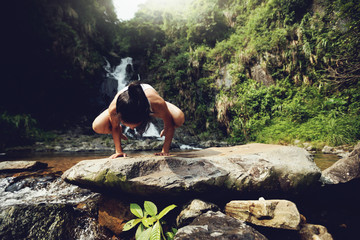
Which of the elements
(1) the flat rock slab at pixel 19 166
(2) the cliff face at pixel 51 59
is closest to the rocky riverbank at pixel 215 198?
(1) the flat rock slab at pixel 19 166

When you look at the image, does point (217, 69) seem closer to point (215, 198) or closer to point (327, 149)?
point (327, 149)

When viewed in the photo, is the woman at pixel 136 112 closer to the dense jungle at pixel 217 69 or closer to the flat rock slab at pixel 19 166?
the flat rock slab at pixel 19 166

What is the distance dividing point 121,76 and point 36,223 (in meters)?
15.0

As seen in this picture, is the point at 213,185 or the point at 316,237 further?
the point at 213,185

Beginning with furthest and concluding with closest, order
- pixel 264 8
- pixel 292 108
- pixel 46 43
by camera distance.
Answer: pixel 46 43 < pixel 264 8 < pixel 292 108

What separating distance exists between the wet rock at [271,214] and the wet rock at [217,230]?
0.79 feet

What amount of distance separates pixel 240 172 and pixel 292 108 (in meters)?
7.87

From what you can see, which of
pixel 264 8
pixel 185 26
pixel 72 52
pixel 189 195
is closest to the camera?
pixel 189 195

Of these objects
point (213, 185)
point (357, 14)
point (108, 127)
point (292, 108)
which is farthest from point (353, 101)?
point (108, 127)

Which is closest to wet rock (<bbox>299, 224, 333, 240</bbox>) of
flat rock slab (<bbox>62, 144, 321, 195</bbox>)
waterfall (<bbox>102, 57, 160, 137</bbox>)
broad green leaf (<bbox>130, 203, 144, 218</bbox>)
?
flat rock slab (<bbox>62, 144, 321, 195</bbox>)

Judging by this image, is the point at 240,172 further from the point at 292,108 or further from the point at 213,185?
the point at 292,108

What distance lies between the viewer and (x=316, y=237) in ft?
4.20

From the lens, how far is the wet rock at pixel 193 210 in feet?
4.79

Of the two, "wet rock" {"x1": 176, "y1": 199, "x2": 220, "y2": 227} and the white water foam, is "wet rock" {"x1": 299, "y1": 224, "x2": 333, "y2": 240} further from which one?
the white water foam
